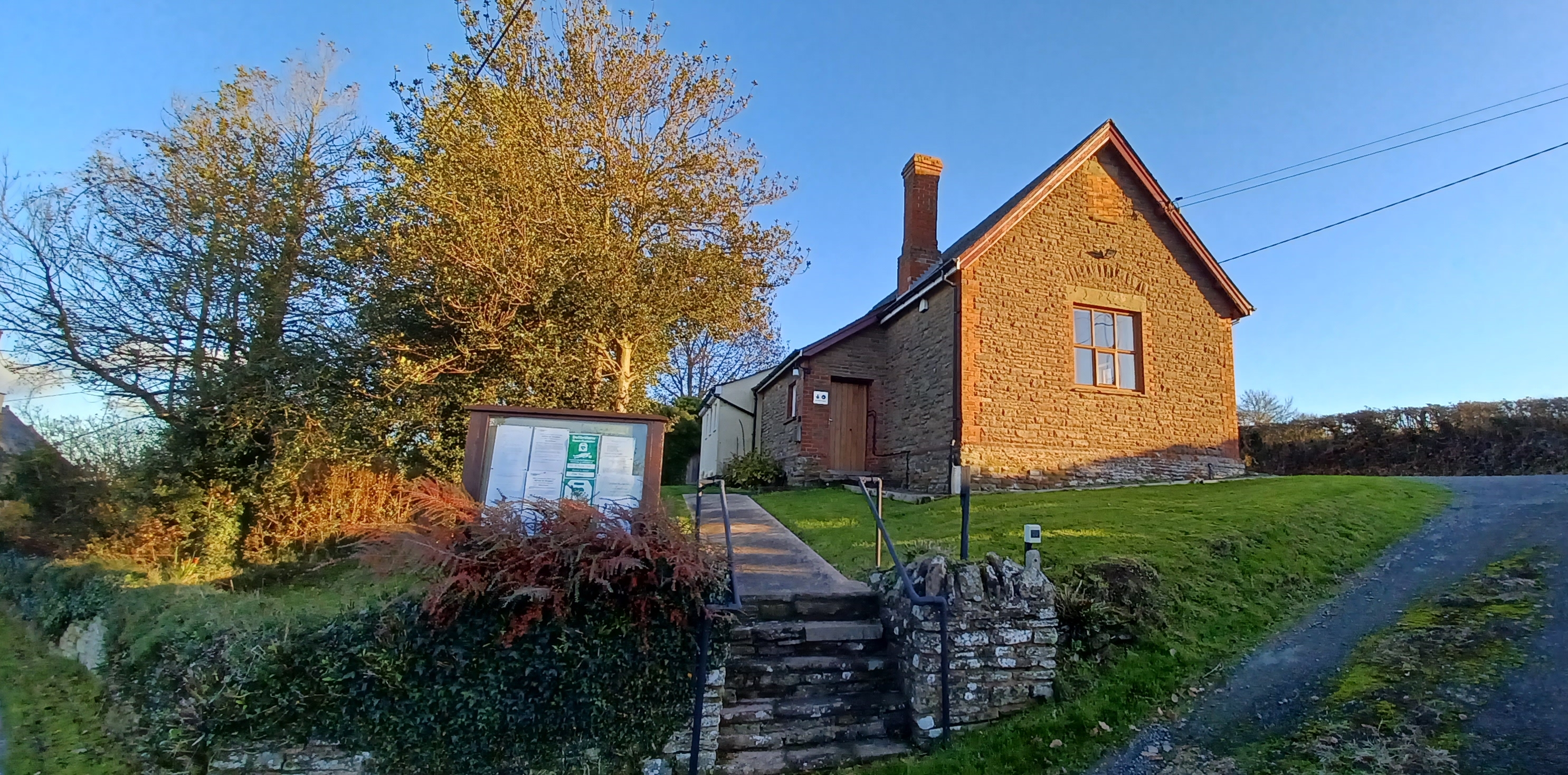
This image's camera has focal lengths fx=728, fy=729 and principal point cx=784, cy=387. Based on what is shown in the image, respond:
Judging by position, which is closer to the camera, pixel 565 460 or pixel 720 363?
pixel 565 460

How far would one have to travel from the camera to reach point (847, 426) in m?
16.7

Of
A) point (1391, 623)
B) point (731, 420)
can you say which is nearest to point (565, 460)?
point (1391, 623)

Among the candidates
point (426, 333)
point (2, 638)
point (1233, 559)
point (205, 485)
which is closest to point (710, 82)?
point (426, 333)

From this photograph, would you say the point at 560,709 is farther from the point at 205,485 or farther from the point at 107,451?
the point at 107,451

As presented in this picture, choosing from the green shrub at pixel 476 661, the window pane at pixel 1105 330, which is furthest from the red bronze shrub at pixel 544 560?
the window pane at pixel 1105 330

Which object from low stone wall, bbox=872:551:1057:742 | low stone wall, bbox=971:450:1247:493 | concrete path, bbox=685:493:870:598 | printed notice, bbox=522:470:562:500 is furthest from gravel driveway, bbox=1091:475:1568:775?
low stone wall, bbox=971:450:1247:493

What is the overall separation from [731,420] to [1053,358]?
410 inches

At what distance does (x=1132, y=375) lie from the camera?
48.5ft

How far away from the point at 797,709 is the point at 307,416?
8.20m

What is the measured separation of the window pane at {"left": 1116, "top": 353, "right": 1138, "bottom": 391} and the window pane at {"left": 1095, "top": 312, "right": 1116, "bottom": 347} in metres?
0.34

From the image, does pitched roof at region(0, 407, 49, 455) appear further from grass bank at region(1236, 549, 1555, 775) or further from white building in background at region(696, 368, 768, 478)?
grass bank at region(1236, 549, 1555, 775)

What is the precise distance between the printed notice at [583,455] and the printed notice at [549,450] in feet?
0.12

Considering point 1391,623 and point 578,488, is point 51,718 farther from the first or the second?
point 1391,623

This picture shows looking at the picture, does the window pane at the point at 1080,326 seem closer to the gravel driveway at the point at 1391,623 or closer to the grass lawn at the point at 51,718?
the gravel driveway at the point at 1391,623
